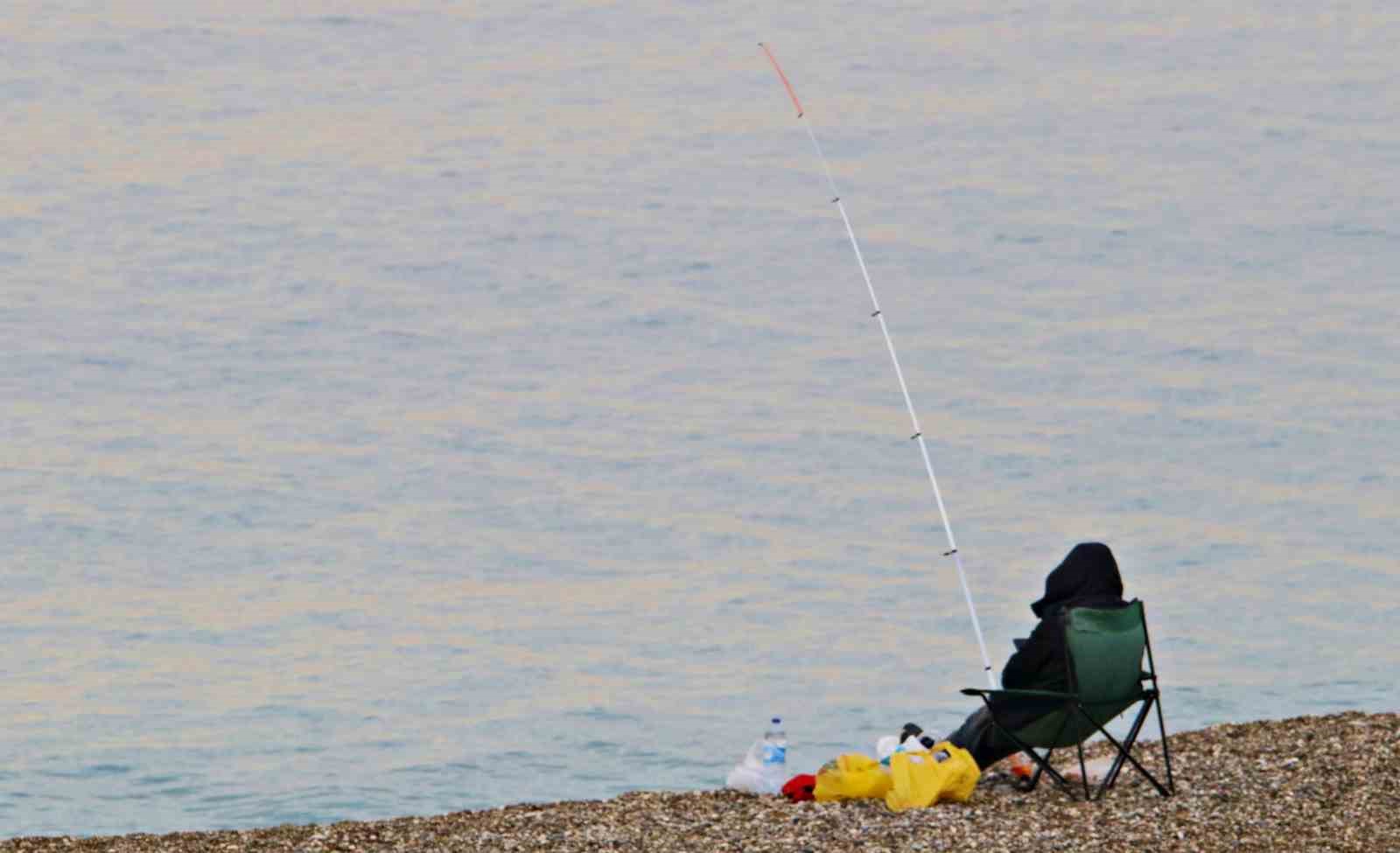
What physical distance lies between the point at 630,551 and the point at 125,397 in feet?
22.4

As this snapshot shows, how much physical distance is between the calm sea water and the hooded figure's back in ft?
11.2

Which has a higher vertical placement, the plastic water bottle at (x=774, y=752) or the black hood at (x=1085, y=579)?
the black hood at (x=1085, y=579)

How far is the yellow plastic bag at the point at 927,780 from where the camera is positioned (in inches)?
322

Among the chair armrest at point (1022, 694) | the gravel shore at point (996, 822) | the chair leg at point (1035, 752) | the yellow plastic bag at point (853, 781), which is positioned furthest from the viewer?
the yellow plastic bag at point (853, 781)

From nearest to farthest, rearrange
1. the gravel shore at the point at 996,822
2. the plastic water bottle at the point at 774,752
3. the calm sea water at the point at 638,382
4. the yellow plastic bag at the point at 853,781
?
the gravel shore at the point at 996,822, the yellow plastic bag at the point at 853,781, the plastic water bottle at the point at 774,752, the calm sea water at the point at 638,382

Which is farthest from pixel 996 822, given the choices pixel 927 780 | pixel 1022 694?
pixel 1022 694

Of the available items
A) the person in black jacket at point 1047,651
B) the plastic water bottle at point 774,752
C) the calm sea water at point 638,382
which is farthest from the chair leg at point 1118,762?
the calm sea water at point 638,382

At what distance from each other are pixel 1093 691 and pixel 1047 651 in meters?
0.21

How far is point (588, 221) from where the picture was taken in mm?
29547

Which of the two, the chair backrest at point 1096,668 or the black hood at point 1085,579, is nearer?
the chair backrest at point 1096,668

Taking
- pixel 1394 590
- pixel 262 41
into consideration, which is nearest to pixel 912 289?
pixel 1394 590

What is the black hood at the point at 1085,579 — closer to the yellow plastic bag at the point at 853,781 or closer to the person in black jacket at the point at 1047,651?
the person in black jacket at the point at 1047,651

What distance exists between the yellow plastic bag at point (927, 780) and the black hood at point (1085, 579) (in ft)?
1.98

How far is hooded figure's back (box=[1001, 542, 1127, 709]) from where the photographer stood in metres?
8.17
